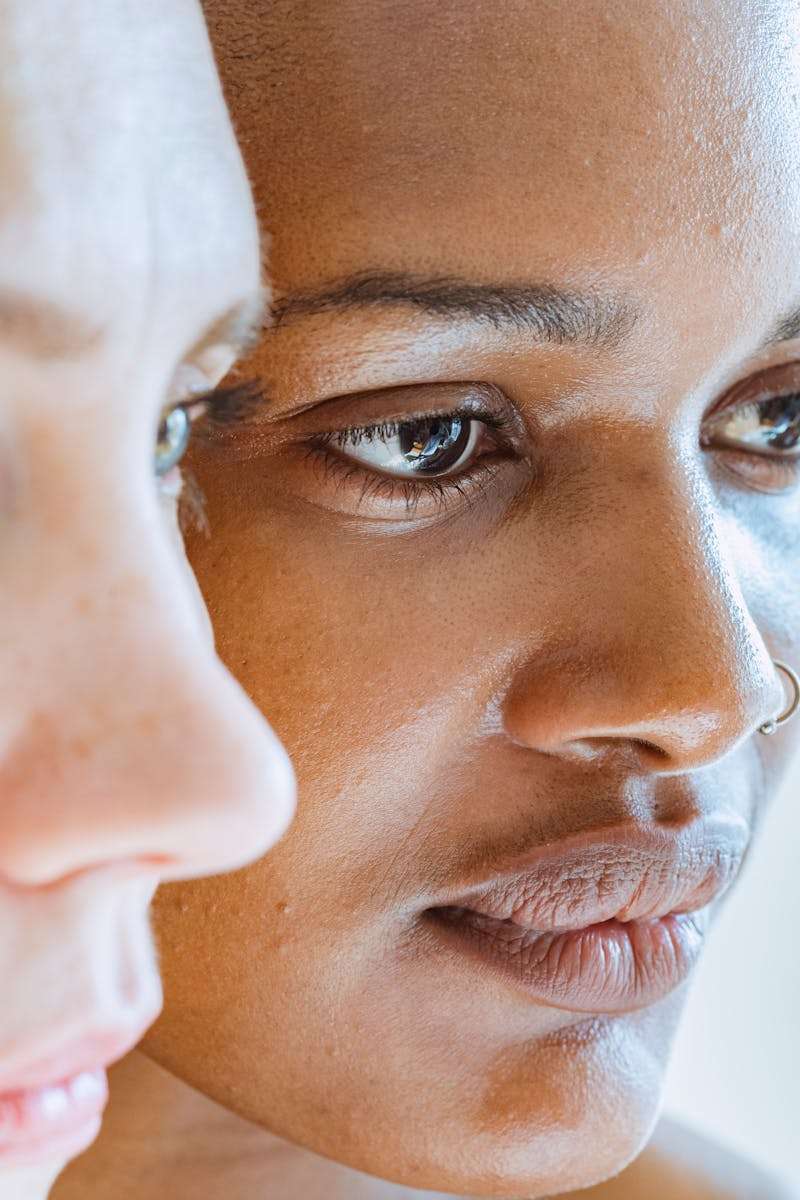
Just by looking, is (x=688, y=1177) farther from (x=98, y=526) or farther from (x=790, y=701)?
(x=98, y=526)

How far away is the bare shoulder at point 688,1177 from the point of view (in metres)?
1.00

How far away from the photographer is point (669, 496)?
623 mm

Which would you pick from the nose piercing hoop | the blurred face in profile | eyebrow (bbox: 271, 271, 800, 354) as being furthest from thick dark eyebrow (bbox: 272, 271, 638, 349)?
the nose piercing hoop

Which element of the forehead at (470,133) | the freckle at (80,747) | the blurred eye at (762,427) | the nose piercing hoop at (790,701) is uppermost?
the forehead at (470,133)

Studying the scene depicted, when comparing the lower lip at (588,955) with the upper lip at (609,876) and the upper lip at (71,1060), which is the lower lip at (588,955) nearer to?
the upper lip at (609,876)

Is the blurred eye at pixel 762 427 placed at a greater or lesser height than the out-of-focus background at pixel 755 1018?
greater

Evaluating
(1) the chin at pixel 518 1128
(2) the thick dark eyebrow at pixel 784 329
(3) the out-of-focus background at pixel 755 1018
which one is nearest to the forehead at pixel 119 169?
(2) the thick dark eyebrow at pixel 784 329

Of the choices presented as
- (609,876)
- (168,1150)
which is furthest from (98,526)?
(168,1150)

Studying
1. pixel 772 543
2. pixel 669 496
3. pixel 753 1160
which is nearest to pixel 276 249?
pixel 669 496

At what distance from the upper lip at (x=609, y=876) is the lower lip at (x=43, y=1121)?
0.20 m

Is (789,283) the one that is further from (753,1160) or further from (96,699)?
(753,1160)

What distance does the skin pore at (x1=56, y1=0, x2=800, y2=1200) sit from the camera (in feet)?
1.86

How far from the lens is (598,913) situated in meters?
0.67

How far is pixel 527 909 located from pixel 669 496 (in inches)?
6.5
